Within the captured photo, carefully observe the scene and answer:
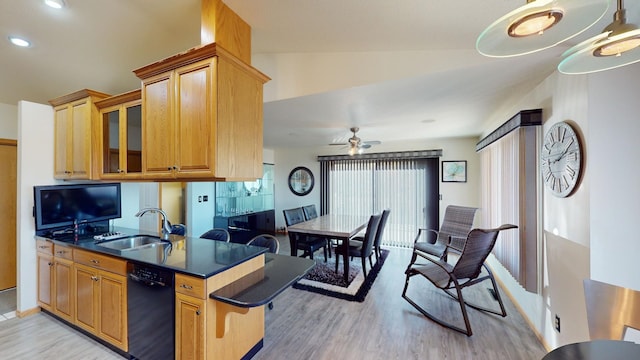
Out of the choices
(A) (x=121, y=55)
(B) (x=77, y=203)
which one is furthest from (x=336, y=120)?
(B) (x=77, y=203)

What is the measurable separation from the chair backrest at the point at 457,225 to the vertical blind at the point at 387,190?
1143mm

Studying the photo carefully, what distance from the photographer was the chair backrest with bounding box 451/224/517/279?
7.39ft

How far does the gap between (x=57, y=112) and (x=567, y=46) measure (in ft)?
15.8

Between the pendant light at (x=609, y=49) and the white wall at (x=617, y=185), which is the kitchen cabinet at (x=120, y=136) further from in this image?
the white wall at (x=617, y=185)

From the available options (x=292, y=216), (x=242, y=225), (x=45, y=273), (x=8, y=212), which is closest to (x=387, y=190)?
(x=292, y=216)

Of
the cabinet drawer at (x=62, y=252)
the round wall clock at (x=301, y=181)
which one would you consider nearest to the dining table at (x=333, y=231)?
the cabinet drawer at (x=62, y=252)

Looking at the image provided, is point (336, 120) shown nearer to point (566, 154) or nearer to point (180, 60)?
point (180, 60)

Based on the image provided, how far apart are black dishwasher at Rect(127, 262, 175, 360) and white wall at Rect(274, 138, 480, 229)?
4434 millimetres

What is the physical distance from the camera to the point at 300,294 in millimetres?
3016

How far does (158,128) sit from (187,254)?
1038 millimetres

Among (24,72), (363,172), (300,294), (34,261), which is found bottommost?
(300,294)

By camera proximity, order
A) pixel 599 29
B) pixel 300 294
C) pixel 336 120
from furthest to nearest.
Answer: pixel 336 120
pixel 300 294
pixel 599 29

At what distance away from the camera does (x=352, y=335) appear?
2.24 m

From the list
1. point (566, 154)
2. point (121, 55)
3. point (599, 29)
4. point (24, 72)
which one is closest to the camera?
point (599, 29)
